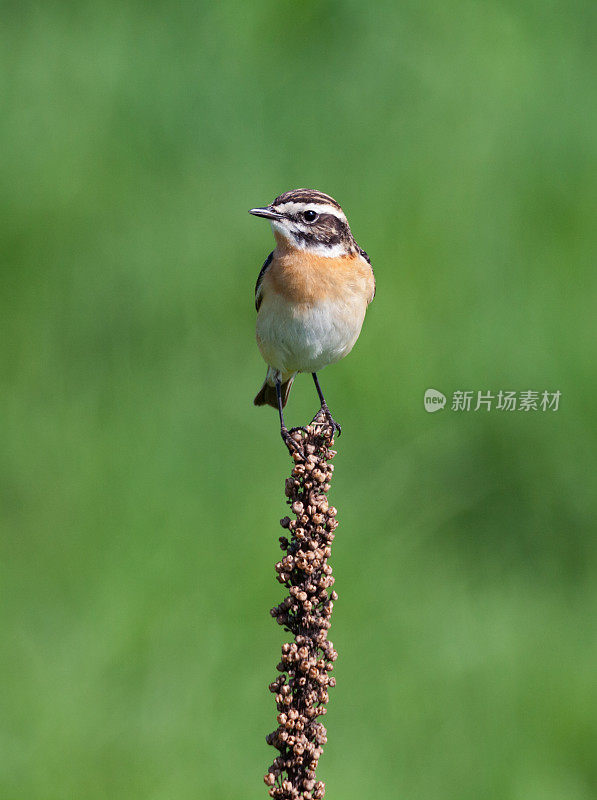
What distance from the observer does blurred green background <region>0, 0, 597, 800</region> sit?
782 centimetres

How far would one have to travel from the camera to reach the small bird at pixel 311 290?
4.92m

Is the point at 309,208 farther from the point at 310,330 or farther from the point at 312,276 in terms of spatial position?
the point at 310,330

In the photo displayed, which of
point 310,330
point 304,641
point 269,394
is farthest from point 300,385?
point 304,641

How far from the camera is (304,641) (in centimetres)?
360

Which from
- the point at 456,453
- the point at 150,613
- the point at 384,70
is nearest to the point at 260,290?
the point at 150,613

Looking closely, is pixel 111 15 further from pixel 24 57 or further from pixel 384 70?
pixel 384 70

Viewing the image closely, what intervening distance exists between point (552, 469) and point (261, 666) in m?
2.76

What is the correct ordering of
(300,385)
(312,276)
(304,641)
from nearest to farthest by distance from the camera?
1. (304,641)
2. (312,276)
3. (300,385)

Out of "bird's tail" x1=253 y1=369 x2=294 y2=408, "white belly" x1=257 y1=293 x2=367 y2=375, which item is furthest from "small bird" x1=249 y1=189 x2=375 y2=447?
"bird's tail" x1=253 y1=369 x2=294 y2=408

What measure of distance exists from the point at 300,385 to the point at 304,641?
4479 mm

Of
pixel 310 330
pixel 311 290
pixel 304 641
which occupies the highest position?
pixel 311 290

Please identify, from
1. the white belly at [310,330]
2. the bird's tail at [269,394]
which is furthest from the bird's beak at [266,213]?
the bird's tail at [269,394]

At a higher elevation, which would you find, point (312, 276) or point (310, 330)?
point (312, 276)

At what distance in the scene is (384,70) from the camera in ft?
30.7
